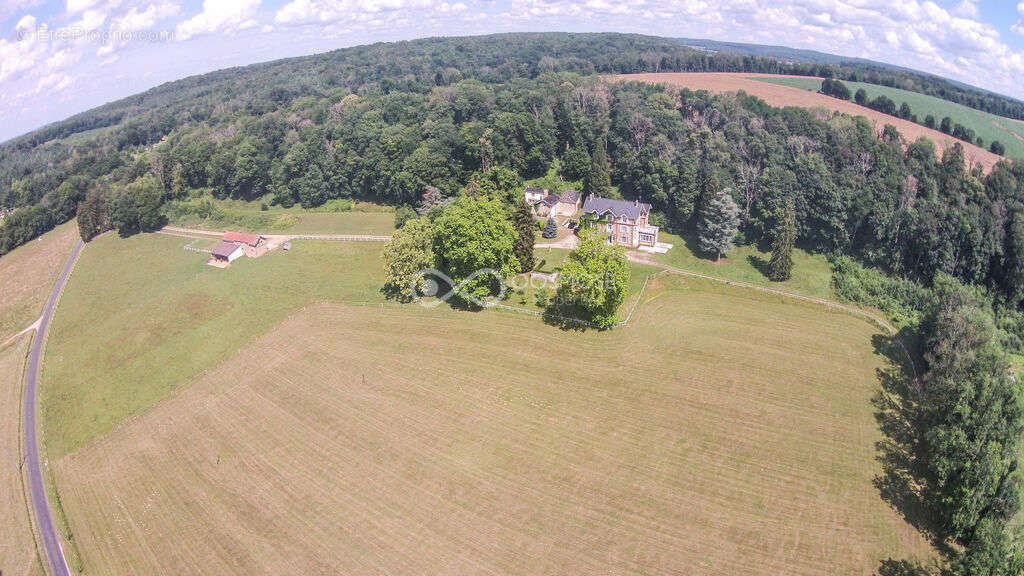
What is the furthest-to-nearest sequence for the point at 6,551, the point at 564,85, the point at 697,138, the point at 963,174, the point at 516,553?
the point at 564,85 → the point at 697,138 → the point at 963,174 → the point at 6,551 → the point at 516,553

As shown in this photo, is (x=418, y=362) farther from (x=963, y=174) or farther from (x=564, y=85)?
(x=564, y=85)

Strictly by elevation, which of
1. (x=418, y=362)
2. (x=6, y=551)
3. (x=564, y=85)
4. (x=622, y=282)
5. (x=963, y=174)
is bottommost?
(x=6, y=551)

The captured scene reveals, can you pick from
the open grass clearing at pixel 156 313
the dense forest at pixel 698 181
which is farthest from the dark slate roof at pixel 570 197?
the open grass clearing at pixel 156 313

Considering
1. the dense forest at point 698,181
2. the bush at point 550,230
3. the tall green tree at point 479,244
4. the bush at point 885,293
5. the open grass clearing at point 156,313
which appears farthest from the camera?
the bush at point 550,230

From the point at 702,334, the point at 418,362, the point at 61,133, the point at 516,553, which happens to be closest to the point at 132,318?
the point at 418,362

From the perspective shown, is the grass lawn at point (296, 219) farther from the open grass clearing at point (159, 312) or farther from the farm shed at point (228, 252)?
the farm shed at point (228, 252)

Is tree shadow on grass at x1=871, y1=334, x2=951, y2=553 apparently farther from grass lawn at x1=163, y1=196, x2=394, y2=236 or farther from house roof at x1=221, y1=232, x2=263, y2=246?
house roof at x1=221, y1=232, x2=263, y2=246

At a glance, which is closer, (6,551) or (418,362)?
(6,551)

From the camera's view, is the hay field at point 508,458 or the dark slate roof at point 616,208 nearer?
the hay field at point 508,458
